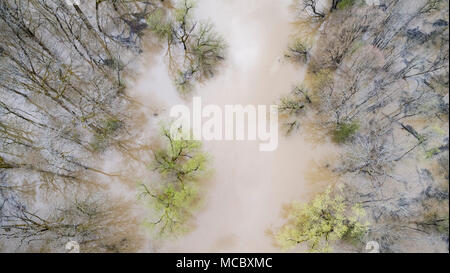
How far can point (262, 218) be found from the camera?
34.4 ft

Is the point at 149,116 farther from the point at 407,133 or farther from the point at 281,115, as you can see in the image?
the point at 407,133

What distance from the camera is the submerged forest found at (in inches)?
398

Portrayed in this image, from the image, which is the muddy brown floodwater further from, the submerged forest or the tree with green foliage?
the tree with green foliage

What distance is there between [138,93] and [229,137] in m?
3.54

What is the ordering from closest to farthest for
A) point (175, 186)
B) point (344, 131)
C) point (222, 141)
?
1. point (175, 186)
2. point (344, 131)
3. point (222, 141)

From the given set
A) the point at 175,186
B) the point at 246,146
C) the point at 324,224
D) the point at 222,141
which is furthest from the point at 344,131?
the point at 175,186

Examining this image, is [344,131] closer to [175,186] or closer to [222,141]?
[222,141]

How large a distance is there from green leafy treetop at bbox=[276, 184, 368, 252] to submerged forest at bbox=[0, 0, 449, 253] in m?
0.04

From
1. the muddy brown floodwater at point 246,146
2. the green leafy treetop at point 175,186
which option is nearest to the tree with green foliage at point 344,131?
the muddy brown floodwater at point 246,146

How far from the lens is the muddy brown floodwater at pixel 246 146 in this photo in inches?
410

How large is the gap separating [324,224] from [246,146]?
363 centimetres

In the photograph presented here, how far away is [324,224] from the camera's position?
32.8 ft

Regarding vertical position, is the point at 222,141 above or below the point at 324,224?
above

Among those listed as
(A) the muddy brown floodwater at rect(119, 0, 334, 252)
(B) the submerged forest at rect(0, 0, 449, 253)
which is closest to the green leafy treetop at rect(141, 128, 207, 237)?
(B) the submerged forest at rect(0, 0, 449, 253)
